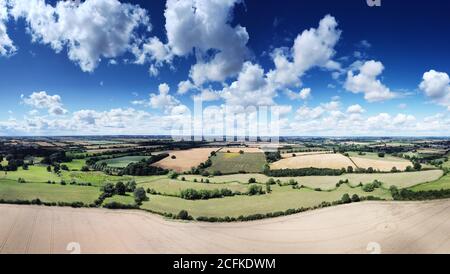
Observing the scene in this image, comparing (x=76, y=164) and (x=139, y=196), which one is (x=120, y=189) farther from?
(x=76, y=164)

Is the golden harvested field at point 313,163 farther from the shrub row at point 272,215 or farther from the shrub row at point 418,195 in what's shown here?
the shrub row at point 272,215

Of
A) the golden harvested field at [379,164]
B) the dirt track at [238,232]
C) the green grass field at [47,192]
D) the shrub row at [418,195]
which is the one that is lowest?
the dirt track at [238,232]

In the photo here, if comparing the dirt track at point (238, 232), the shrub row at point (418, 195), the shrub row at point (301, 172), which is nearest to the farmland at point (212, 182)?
the shrub row at point (301, 172)

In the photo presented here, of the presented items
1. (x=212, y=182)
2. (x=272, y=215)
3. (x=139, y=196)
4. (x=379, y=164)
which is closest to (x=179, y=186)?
(x=212, y=182)

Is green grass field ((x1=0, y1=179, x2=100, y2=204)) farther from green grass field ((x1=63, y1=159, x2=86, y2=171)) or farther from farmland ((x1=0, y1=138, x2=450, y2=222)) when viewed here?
green grass field ((x1=63, y1=159, x2=86, y2=171))

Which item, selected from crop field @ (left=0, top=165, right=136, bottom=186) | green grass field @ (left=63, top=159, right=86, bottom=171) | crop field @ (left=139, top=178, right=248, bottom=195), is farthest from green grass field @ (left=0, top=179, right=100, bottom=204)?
green grass field @ (left=63, top=159, right=86, bottom=171)
